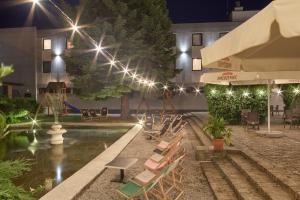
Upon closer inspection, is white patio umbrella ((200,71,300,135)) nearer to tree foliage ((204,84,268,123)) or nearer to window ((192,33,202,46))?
tree foliage ((204,84,268,123))

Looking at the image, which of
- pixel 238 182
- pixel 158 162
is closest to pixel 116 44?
pixel 158 162

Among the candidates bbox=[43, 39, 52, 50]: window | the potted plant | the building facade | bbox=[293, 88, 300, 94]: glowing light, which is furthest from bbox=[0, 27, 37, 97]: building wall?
the potted plant

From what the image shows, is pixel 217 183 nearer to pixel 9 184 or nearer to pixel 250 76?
pixel 9 184

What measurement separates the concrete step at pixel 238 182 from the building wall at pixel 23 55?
33163 mm

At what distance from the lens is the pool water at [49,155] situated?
289 inches

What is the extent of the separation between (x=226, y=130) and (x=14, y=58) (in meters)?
34.1

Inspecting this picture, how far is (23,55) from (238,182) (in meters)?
35.8

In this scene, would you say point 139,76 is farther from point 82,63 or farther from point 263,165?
point 263,165

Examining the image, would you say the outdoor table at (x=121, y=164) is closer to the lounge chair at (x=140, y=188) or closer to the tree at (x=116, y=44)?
the lounge chair at (x=140, y=188)

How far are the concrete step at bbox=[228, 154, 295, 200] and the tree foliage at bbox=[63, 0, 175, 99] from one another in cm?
1438

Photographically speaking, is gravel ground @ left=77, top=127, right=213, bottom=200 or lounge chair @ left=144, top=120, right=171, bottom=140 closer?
gravel ground @ left=77, top=127, right=213, bottom=200

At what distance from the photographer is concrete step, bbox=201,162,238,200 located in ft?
19.0

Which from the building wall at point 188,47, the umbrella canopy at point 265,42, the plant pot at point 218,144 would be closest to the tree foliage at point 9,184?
the umbrella canopy at point 265,42

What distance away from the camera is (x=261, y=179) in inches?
232
